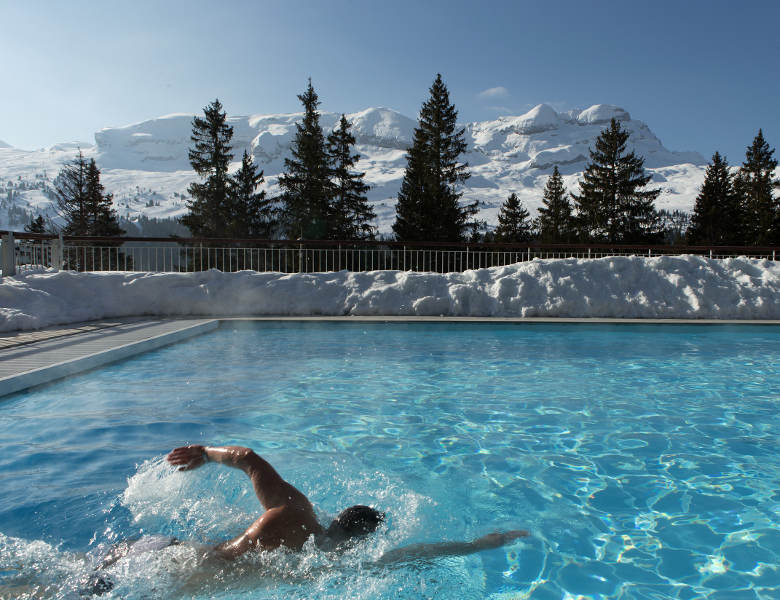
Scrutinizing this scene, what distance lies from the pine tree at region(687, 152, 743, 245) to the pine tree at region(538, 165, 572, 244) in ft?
30.5

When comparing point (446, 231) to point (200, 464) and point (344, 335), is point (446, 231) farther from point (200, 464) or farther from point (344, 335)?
point (200, 464)

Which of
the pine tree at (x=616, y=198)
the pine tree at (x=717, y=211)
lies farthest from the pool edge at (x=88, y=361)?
the pine tree at (x=717, y=211)

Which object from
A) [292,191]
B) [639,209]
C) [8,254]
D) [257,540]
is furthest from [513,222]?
[257,540]

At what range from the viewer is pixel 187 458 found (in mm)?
2447

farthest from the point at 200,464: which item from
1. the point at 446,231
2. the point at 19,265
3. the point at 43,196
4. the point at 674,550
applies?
the point at 43,196

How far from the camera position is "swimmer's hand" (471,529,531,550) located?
8.68 ft

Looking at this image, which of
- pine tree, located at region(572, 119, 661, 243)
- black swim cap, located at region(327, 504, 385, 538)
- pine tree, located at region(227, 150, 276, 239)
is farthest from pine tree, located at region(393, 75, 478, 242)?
black swim cap, located at region(327, 504, 385, 538)

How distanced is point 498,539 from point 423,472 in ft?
3.14

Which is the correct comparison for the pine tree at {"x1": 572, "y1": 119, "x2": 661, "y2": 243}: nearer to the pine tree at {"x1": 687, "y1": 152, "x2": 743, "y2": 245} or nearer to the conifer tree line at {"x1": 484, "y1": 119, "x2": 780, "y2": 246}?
the conifer tree line at {"x1": 484, "y1": 119, "x2": 780, "y2": 246}

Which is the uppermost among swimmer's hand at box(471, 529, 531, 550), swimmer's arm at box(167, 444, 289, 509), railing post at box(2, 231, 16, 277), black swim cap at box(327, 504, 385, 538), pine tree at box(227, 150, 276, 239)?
pine tree at box(227, 150, 276, 239)

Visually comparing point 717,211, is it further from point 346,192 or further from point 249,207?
point 249,207

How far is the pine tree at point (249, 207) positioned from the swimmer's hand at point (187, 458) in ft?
100

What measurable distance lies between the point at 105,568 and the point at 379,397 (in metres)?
3.41

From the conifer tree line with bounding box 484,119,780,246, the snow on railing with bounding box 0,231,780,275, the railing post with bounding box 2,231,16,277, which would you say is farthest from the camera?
the conifer tree line with bounding box 484,119,780,246
